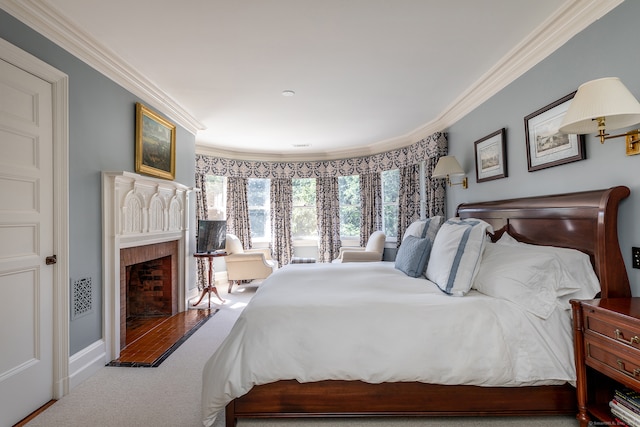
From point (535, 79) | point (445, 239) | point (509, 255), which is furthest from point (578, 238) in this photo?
point (535, 79)

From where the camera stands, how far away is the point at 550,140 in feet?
7.57

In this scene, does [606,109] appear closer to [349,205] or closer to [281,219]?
[349,205]

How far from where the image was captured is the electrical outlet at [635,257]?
170 cm

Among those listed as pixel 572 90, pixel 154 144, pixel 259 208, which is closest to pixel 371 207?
pixel 259 208

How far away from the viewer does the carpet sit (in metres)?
2.68

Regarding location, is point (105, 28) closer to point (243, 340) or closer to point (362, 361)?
point (243, 340)

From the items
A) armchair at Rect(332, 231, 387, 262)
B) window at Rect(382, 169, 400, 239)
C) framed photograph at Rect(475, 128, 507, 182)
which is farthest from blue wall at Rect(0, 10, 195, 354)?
window at Rect(382, 169, 400, 239)

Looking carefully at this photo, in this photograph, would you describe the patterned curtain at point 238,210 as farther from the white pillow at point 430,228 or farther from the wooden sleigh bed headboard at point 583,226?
the wooden sleigh bed headboard at point 583,226

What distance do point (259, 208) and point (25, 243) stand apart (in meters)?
4.55

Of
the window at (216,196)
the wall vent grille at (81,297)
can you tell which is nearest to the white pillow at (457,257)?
the wall vent grille at (81,297)

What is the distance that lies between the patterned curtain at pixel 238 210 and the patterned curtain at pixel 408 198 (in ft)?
9.54

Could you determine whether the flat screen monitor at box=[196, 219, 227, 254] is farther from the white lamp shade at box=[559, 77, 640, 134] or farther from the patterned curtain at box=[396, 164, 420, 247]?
the white lamp shade at box=[559, 77, 640, 134]

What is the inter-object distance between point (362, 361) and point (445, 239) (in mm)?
1210

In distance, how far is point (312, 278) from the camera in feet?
8.55
